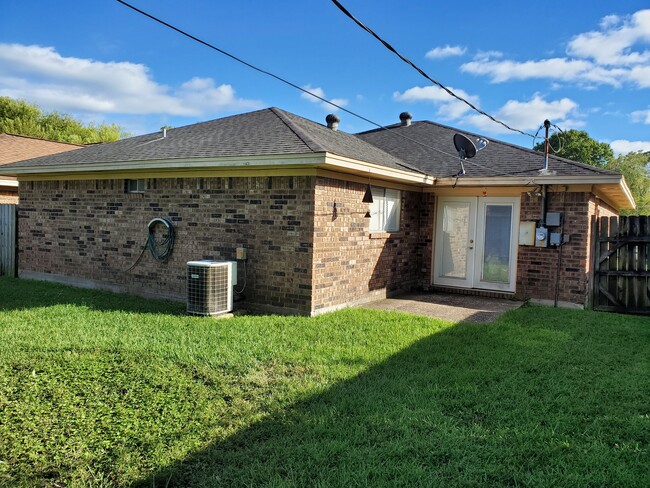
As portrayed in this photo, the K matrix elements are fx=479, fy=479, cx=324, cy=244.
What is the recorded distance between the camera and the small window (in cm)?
939

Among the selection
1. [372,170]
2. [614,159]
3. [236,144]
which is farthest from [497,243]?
[614,159]

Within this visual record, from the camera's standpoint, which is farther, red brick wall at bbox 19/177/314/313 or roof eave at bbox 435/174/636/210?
roof eave at bbox 435/174/636/210

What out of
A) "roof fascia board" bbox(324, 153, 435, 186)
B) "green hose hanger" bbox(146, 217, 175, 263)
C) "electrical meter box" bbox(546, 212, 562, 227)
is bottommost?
"green hose hanger" bbox(146, 217, 175, 263)

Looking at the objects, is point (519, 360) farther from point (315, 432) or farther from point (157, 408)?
point (157, 408)

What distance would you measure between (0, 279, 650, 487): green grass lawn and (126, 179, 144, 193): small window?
325 cm

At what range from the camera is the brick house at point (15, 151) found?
14.1 m

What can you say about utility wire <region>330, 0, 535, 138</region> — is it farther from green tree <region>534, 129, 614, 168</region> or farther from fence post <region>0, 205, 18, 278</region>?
green tree <region>534, 129, 614, 168</region>

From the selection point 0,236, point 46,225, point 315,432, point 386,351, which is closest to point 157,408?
point 315,432

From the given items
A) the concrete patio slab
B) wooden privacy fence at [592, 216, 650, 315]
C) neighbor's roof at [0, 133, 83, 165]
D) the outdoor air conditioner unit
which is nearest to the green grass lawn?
the outdoor air conditioner unit

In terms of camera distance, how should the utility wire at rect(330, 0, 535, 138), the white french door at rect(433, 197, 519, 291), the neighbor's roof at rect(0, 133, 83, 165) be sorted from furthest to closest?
the neighbor's roof at rect(0, 133, 83, 165) → the white french door at rect(433, 197, 519, 291) → the utility wire at rect(330, 0, 535, 138)

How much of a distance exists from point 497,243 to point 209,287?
6022 millimetres

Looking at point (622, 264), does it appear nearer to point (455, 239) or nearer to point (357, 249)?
point (455, 239)

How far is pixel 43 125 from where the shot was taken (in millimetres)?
37906

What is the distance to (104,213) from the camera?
32.1 ft
